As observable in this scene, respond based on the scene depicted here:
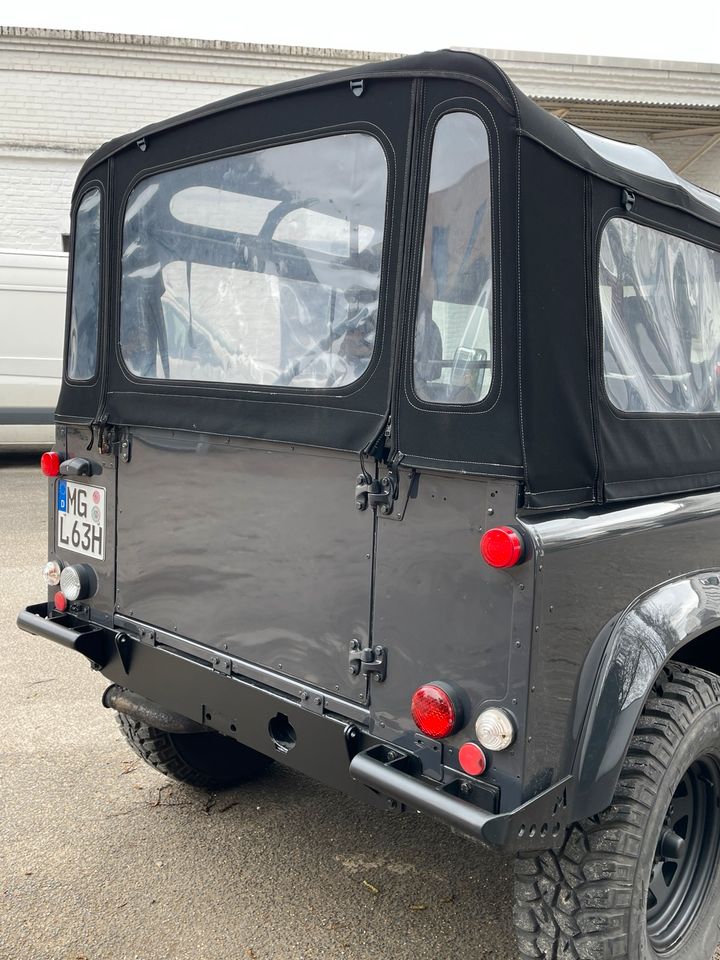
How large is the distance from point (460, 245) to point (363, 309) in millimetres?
345

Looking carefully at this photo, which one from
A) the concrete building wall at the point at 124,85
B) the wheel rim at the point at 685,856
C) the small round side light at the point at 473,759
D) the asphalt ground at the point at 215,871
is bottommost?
the asphalt ground at the point at 215,871

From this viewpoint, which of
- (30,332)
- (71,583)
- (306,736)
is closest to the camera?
(306,736)

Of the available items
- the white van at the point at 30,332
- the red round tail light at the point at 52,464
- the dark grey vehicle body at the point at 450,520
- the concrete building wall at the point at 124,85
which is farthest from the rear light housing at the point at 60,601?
the concrete building wall at the point at 124,85

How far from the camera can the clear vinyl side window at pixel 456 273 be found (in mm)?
2096

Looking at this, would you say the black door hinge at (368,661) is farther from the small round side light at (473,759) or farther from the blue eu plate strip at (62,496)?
the blue eu plate strip at (62,496)

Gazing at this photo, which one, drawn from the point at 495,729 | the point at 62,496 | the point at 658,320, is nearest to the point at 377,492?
the point at 495,729

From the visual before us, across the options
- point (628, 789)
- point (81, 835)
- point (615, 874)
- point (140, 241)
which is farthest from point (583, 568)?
point (81, 835)

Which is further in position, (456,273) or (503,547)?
(456,273)

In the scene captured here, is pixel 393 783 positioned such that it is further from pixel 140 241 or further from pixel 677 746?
pixel 140 241

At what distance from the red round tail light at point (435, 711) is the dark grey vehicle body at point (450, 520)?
30mm

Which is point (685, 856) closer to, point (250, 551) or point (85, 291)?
point (250, 551)

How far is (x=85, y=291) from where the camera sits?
3314 millimetres

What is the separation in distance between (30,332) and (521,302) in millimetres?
9741

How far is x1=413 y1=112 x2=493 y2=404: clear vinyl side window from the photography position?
82.5 inches
